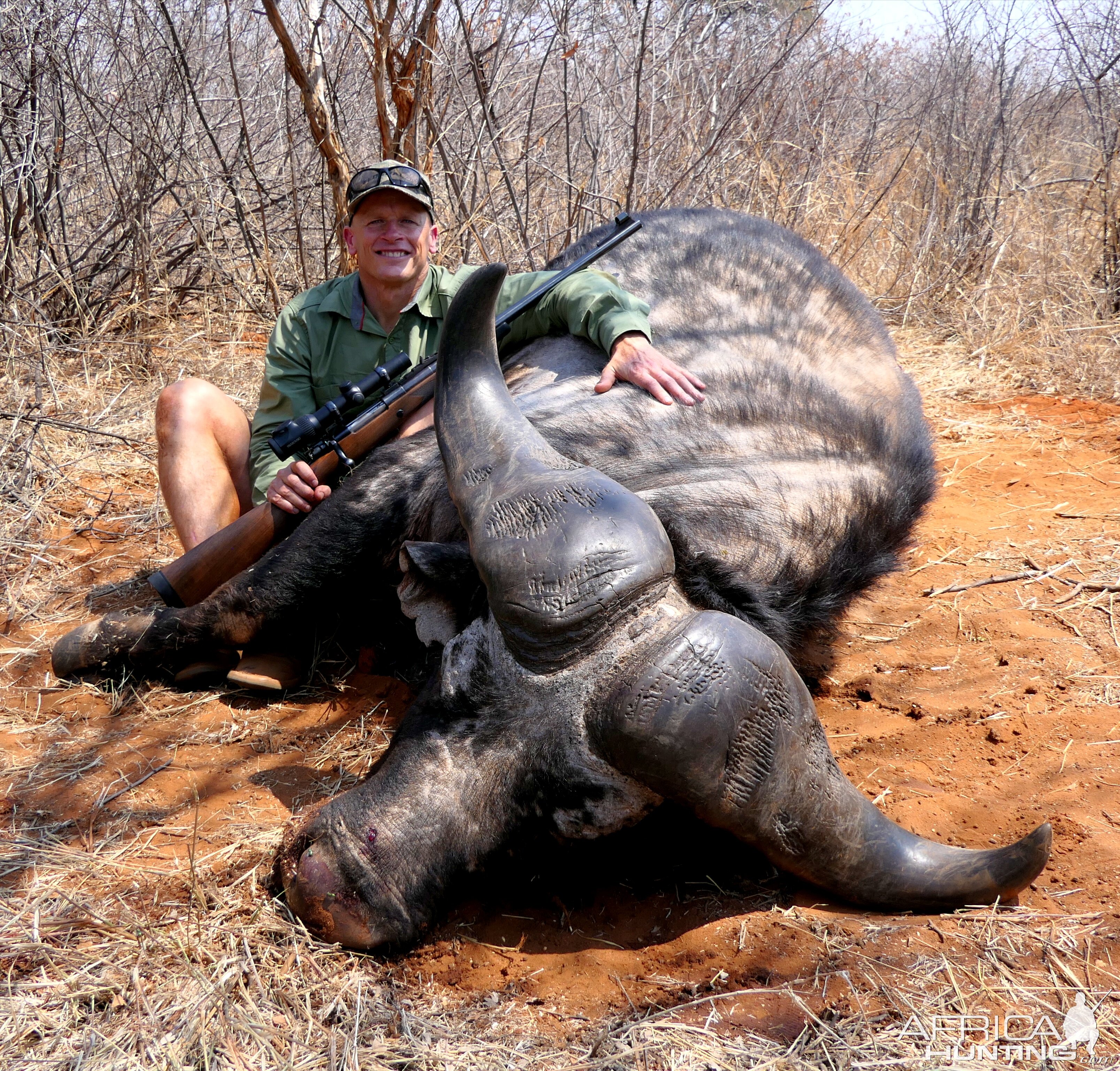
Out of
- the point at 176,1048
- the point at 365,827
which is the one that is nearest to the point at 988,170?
A: the point at 365,827

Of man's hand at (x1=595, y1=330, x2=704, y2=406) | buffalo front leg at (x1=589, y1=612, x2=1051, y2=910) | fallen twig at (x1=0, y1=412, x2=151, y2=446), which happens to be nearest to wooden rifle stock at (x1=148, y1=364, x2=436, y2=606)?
man's hand at (x1=595, y1=330, x2=704, y2=406)

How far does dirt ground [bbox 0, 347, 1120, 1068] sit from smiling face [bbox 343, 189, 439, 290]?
1.48 meters

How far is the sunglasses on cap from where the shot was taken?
385 cm

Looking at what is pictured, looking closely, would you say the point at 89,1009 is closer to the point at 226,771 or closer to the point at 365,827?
the point at 365,827

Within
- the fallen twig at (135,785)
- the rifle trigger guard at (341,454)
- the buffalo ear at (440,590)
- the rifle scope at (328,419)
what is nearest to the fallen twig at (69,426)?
the rifle scope at (328,419)

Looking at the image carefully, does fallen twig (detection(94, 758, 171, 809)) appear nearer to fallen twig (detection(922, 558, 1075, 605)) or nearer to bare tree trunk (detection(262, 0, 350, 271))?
fallen twig (detection(922, 558, 1075, 605))

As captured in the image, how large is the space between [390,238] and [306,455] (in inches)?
35.8

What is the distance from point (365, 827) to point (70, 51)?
225 inches

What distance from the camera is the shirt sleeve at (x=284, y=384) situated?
13.0ft

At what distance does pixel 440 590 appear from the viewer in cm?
241

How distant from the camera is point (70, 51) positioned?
5.97 meters

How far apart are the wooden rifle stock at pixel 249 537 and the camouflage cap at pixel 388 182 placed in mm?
774

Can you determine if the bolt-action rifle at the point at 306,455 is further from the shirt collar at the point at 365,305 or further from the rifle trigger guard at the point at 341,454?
the shirt collar at the point at 365,305

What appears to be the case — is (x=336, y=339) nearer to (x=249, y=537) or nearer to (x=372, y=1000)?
(x=249, y=537)
